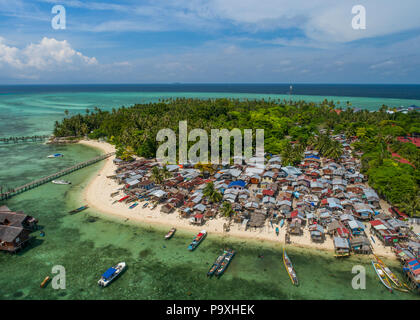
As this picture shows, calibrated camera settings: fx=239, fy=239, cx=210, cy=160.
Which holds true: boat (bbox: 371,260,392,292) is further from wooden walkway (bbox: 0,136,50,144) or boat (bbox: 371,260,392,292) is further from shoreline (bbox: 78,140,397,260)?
wooden walkway (bbox: 0,136,50,144)

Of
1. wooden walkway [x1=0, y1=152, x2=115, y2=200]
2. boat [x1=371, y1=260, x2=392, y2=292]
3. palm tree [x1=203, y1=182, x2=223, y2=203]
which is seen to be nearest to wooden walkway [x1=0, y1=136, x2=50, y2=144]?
wooden walkway [x1=0, y1=152, x2=115, y2=200]

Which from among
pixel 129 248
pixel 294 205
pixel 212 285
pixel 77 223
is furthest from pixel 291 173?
pixel 77 223

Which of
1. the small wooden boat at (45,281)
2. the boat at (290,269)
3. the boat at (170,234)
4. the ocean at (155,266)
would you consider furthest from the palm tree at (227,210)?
the small wooden boat at (45,281)

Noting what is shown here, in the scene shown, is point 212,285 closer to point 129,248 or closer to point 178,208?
point 129,248

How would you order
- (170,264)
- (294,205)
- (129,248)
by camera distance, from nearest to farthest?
(170,264) < (129,248) < (294,205)

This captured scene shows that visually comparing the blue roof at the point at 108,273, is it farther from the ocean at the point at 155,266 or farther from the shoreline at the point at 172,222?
the shoreline at the point at 172,222

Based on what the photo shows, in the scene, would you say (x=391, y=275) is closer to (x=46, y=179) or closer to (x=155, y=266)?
(x=155, y=266)
